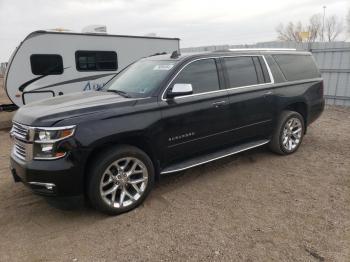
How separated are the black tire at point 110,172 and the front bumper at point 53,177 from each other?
139mm

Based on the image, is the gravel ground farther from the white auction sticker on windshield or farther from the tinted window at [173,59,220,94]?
the white auction sticker on windshield

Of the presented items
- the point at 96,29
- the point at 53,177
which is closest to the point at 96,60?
the point at 96,29

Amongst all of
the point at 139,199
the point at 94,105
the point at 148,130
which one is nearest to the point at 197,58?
the point at 148,130

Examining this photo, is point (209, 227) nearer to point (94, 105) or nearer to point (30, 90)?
point (94, 105)

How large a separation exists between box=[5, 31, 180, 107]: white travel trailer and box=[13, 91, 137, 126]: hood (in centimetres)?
487

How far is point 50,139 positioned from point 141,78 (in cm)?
167

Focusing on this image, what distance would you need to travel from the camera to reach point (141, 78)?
4.59 meters

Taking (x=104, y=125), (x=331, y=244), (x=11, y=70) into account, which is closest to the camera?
(x=331, y=244)

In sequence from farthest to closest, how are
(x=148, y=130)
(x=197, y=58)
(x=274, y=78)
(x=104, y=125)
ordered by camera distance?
(x=274, y=78), (x=197, y=58), (x=148, y=130), (x=104, y=125)

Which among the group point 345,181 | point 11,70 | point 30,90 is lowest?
point 345,181

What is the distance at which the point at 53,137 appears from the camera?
3.39 m

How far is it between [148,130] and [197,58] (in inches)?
52.8

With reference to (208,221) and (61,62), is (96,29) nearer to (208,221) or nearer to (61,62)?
(61,62)

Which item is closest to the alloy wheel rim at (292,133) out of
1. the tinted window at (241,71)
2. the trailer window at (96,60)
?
the tinted window at (241,71)
